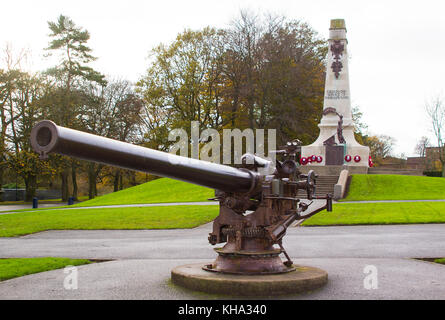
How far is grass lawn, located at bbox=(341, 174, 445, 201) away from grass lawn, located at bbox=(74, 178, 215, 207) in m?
8.59

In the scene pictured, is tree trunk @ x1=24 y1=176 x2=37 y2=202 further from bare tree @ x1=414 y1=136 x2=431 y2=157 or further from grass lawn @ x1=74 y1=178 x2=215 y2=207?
bare tree @ x1=414 y1=136 x2=431 y2=157

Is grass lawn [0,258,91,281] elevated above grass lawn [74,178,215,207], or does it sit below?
below

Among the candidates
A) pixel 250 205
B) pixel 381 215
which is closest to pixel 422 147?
pixel 381 215

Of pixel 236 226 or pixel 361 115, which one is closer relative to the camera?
pixel 236 226

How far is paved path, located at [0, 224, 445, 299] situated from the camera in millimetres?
6070

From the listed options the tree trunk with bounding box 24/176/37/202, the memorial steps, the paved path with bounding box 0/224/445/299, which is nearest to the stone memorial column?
the memorial steps

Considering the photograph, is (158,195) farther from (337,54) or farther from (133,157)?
(133,157)

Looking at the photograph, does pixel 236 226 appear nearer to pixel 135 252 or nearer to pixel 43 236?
pixel 135 252

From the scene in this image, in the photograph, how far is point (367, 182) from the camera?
107 feet

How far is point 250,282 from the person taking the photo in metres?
5.60

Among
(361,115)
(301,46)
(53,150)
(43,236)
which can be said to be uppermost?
(301,46)
